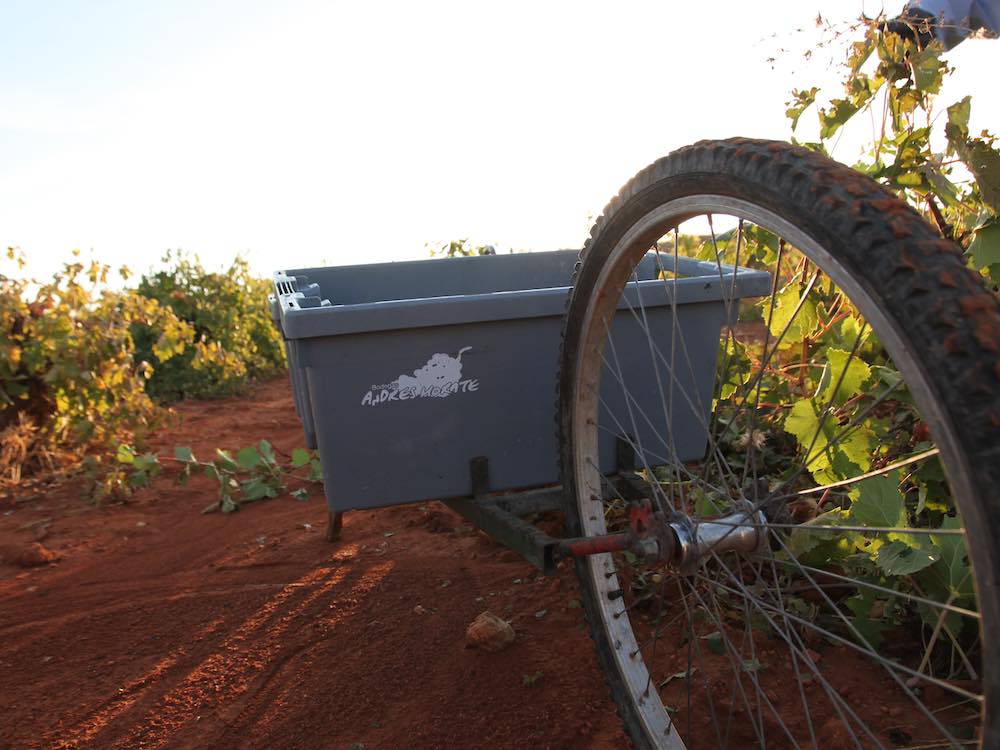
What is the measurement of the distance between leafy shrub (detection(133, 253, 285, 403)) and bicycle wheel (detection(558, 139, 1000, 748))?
4.34m

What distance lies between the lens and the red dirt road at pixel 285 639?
2055 millimetres

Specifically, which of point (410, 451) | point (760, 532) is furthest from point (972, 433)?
point (410, 451)

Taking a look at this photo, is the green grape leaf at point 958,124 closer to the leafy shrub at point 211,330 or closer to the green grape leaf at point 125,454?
the green grape leaf at point 125,454

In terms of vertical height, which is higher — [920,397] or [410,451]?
[920,397]

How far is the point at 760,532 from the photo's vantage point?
1563 mm

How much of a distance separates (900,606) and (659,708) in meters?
0.78

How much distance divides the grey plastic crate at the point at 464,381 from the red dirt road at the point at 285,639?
1.70 ft

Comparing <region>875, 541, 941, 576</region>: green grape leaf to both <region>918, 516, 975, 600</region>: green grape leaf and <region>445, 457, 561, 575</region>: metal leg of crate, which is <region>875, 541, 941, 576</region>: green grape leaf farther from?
<region>445, 457, 561, 575</region>: metal leg of crate

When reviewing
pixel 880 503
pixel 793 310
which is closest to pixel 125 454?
pixel 793 310

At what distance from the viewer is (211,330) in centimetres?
662

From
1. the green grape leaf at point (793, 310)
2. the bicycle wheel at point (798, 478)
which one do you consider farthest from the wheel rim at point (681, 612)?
the green grape leaf at point (793, 310)

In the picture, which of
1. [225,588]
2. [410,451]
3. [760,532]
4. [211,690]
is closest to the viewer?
[760,532]

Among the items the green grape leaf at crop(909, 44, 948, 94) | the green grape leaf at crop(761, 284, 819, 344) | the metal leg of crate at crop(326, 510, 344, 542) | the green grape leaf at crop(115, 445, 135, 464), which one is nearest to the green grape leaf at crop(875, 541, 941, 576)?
the green grape leaf at crop(761, 284, 819, 344)

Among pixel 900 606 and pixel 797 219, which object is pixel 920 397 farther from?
pixel 900 606
